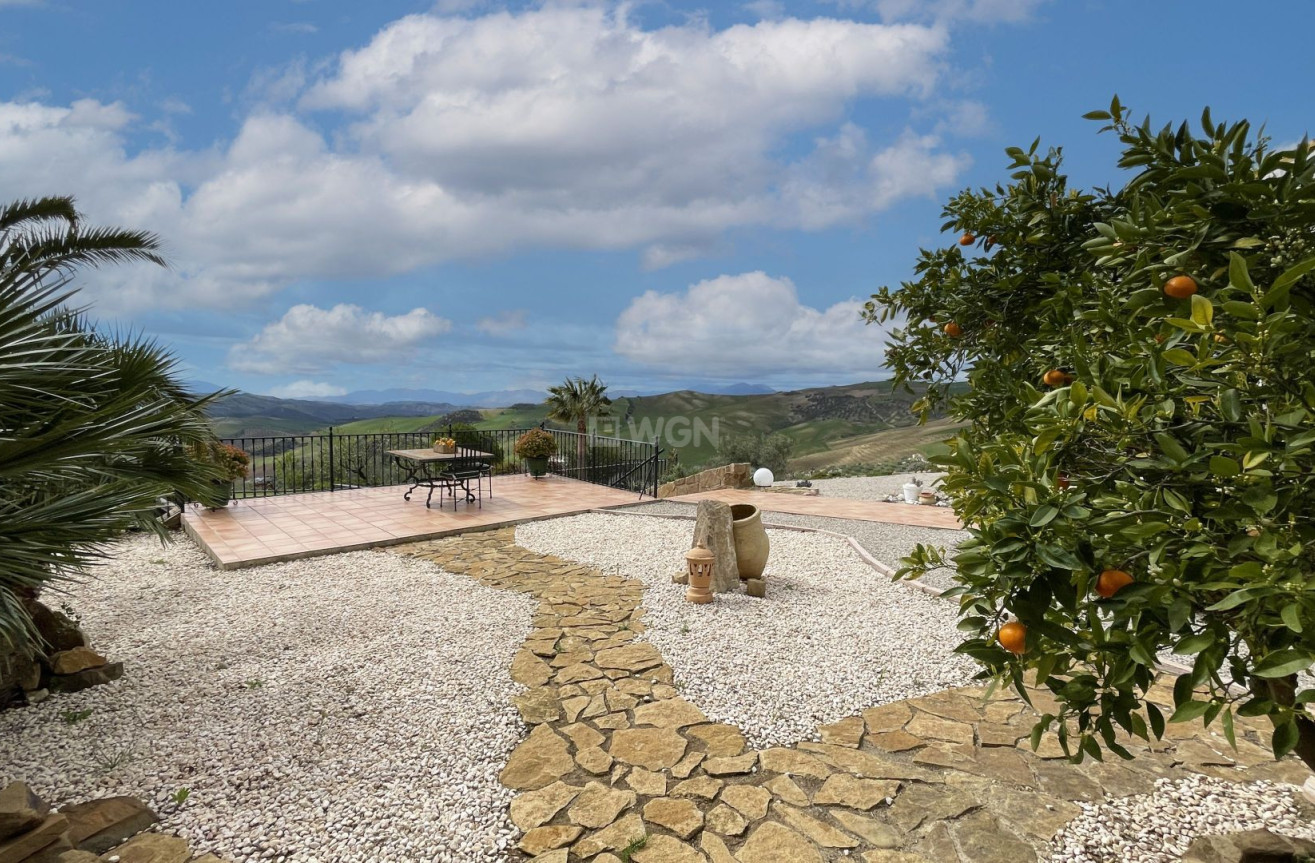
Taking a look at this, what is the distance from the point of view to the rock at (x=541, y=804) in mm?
2443

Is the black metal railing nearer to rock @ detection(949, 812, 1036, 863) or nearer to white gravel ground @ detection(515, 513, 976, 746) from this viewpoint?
white gravel ground @ detection(515, 513, 976, 746)

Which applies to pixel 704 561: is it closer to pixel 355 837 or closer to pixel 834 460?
pixel 355 837

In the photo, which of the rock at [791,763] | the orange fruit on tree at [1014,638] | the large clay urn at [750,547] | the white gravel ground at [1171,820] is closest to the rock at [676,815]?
the rock at [791,763]

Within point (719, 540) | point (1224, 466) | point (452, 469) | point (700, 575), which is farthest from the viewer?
point (452, 469)

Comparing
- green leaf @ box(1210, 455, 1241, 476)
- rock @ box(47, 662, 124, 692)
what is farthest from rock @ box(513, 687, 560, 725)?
green leaf @ box(1210, 455, 1241, 476)

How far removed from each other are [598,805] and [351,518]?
7.02m

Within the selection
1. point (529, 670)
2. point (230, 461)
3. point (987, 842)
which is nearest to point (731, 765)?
point (987, 842)

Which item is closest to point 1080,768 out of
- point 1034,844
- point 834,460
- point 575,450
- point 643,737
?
point 1034,844

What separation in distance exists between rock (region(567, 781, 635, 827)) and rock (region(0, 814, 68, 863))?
5.73 ft

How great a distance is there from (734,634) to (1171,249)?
3613 mm

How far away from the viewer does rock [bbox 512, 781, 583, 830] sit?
2.44m

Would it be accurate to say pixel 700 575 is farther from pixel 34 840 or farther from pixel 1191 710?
pixel 1191 710

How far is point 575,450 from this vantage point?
14.8 meters

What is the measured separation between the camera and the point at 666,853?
2258 mm
